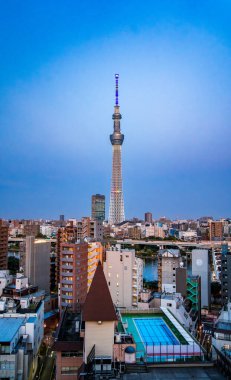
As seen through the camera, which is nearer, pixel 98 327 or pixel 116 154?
pixel 98 327

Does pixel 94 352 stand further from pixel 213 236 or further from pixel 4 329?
pixel 213 236

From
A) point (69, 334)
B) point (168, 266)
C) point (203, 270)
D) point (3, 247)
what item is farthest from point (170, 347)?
point (3, 247)

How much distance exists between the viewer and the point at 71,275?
30.5ft

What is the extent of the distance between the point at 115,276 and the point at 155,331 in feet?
17.6

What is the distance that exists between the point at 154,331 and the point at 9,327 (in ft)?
7.30

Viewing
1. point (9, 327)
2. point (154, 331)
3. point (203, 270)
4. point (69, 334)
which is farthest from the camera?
point (203, 270)

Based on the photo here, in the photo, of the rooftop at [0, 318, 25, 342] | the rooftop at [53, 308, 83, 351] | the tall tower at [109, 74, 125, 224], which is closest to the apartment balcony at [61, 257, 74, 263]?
the rooftop at [53, 308, 83, 351]

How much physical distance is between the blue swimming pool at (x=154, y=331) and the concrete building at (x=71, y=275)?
12.3ft

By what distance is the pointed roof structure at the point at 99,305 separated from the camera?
3975 mm

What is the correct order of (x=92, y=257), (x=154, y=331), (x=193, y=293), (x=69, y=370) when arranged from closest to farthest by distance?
(x=69, y=370) → (x=154, y=331) → (x=193, y=293) → (x=92, y=257)

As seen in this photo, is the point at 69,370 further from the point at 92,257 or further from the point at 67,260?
the point at 92,257

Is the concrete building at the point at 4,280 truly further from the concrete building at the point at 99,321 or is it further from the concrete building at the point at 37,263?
the concrete building at the point at 99,321

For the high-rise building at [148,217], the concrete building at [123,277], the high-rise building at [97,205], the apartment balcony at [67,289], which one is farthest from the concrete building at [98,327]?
the high-rise building at [148,217]

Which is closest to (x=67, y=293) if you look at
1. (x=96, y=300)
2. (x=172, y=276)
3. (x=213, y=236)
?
(x=172, y=276)
